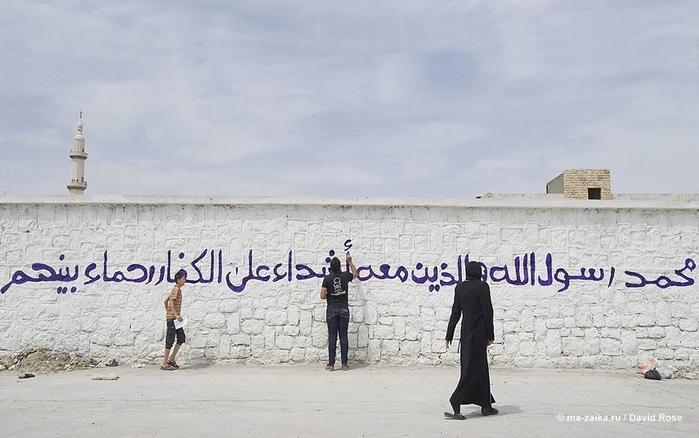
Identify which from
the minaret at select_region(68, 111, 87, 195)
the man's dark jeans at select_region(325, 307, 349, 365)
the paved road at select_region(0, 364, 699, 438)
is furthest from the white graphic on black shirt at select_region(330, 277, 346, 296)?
the minaret at select_region(68, 111, 87, 195)

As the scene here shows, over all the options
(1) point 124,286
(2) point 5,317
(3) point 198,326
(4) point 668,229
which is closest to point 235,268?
(3) point 198,326

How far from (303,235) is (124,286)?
2.91 meters

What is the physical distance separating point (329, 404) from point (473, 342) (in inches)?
68.2

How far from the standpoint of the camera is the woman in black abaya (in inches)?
220

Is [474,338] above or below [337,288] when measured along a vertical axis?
below

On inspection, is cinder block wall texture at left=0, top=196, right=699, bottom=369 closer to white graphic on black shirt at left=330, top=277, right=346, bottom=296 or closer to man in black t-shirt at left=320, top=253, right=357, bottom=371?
man in black t-shirt at left=320, top=253, right=357, bottom=371

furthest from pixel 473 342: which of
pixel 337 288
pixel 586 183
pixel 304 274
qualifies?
pixel 586 183

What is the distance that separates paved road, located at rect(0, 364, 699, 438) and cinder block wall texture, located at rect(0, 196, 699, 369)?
474 millimetres

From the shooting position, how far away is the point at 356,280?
884 cm

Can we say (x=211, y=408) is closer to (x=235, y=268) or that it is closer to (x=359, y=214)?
(x=235, y=268)

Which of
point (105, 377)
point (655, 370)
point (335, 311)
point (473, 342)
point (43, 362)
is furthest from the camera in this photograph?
point (43, 362)

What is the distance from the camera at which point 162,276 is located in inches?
349

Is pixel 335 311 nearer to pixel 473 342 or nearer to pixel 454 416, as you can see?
pixel 473 342

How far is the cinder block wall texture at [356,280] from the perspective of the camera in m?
8.70
